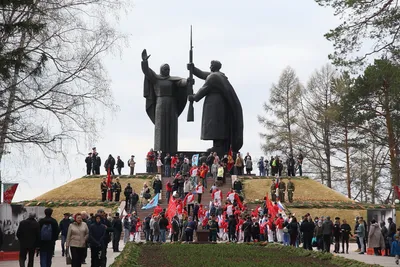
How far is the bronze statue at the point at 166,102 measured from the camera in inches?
1960

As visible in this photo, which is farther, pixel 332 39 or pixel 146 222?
pixel 146 222

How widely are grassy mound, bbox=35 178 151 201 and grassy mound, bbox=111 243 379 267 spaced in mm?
17651

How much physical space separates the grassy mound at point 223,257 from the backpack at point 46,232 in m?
1.66

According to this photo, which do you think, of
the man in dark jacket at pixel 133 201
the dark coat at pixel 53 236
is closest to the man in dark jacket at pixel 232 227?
the man in dark jacket at pixel 133 201

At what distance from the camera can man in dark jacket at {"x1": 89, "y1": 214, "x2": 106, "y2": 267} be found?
16703 millimetres

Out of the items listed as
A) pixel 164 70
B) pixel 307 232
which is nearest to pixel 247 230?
pixel 307 232

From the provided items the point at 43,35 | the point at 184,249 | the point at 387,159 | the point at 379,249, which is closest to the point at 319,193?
the point at 387,159

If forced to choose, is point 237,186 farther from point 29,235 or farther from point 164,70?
point 29,235

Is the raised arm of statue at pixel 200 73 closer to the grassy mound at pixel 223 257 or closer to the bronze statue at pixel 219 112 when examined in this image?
the bronze statue at pixel 219 112

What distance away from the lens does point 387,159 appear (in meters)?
55.9

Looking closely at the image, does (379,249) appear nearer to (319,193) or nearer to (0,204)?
(0,204)

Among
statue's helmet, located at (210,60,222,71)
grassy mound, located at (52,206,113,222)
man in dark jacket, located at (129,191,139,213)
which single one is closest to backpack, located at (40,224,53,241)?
man in dark jacket, located at (129,191,139,213)

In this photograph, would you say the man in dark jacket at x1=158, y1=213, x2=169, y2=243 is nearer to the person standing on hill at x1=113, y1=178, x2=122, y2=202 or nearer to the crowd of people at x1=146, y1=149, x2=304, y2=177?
the person standing on hill at x1=113, y1=178, x2=122, y2=202

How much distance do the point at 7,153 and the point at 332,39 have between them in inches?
413
